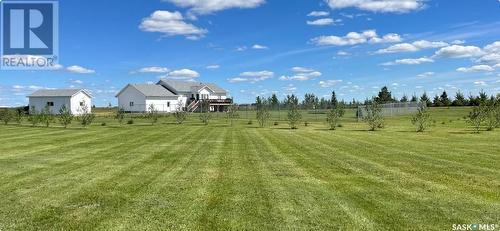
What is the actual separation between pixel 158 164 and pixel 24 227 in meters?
6.61

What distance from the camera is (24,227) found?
6.69m

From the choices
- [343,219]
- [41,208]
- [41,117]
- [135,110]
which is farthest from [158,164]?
[135,110]

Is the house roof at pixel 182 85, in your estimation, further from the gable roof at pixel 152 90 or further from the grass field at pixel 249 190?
the grass field at pixel 249 190

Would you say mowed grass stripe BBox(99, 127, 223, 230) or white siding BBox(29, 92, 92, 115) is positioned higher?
white siding BBox(29, 92, 92, 115)

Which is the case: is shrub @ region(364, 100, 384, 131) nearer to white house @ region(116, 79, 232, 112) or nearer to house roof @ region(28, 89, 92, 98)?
white house @ region(116, 79, 232, 112)

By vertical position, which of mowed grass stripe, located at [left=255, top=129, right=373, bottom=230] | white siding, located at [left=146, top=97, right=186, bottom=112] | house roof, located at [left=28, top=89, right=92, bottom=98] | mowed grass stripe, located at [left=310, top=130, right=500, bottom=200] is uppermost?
house roof, located at [left=28, top=89, right=92, bottom=98]

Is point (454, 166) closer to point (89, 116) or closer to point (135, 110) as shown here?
point (89, 116)

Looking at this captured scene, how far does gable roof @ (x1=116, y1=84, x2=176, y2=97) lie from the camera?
82188 mm

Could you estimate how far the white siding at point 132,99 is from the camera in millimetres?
81631

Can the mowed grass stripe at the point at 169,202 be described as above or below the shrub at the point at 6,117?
below

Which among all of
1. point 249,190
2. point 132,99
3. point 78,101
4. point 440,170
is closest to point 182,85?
point 132,99

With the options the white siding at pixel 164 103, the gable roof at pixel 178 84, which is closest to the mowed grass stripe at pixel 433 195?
the white siding at pixel 164 103

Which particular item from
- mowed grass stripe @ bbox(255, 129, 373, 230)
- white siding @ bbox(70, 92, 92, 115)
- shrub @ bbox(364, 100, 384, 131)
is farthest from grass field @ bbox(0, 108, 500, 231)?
white siding @ bbox(70, 92, 92, 115)

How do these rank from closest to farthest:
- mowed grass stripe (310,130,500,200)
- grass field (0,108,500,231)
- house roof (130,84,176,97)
Result: grass field (0,108,500,231)
mowed grass stripe (310,130,500,200)
house roof (130,84,176,97)
